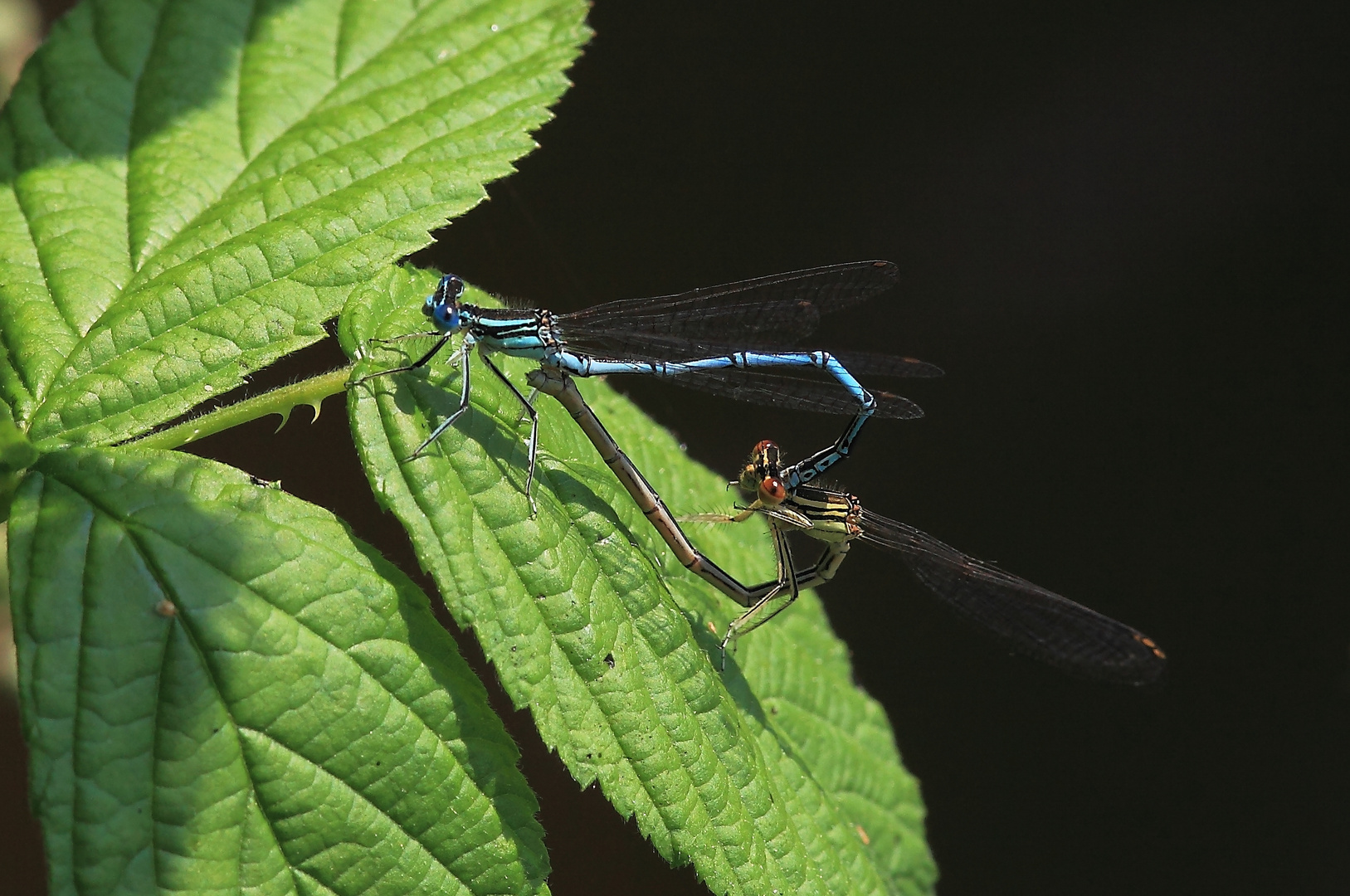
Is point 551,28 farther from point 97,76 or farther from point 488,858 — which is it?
point 488,858

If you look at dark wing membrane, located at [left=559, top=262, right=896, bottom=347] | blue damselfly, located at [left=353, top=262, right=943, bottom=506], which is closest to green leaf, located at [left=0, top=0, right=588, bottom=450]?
blue damselfly, located at [left=353, top=262, right=943, bottom=506]

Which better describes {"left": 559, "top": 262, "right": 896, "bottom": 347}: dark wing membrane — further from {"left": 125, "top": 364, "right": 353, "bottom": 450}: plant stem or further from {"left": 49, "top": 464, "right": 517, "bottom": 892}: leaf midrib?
{"left": 49, "top": 464, "right": 517, "bottom": 892}: leaf midrib

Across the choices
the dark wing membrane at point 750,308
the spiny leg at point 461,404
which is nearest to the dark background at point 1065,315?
the dark wing membrane at point 750,308

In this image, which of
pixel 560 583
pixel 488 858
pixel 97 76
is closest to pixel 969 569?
pixel 560 583

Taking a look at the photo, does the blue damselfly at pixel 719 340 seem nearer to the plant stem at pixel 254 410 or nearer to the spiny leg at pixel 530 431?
the spiny leg at pixel 530 431

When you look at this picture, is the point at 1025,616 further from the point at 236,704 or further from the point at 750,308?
the point at 236,704
